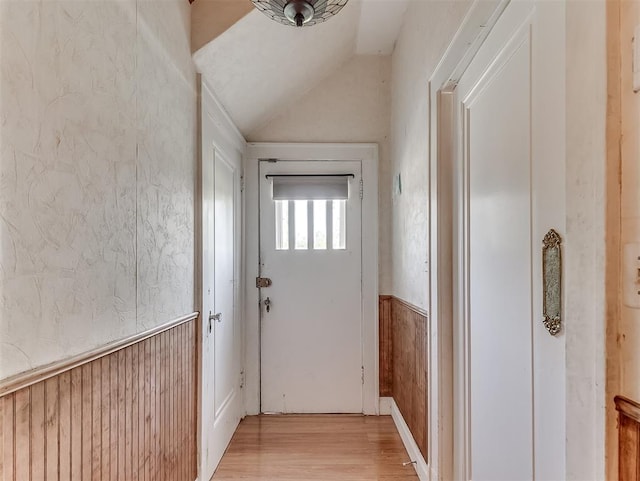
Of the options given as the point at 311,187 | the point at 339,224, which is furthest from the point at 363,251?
the point at 311,187

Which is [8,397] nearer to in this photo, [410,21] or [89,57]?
[89,57]

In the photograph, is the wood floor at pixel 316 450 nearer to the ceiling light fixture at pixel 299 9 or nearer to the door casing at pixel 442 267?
the door casing at pixel 442 267

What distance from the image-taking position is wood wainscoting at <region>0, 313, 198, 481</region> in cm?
85

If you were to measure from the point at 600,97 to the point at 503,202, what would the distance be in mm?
556

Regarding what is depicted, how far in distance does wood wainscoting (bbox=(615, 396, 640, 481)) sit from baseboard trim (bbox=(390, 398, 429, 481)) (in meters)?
1.44

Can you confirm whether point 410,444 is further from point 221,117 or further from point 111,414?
point 221,117

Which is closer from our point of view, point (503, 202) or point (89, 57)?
point (89, 57)

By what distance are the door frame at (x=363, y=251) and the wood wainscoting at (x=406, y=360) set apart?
71 millimetres

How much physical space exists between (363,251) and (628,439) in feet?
7.71

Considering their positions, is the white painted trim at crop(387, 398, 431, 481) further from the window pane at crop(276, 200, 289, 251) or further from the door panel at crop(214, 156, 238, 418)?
the window pane at crop(276, 200, 289, 251)

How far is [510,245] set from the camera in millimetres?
1184

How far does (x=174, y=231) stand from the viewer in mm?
1674

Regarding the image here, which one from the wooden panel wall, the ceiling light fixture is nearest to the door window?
the wooden panel wall

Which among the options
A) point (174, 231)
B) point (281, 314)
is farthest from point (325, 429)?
point (174, 231)
